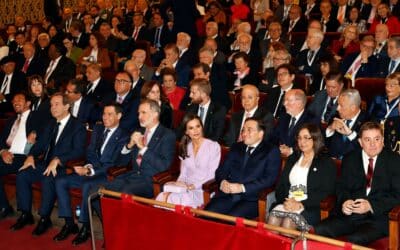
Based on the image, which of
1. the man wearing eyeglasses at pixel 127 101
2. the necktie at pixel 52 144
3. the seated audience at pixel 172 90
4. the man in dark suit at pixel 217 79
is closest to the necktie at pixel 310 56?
the man in dark suit at pixel 217 79

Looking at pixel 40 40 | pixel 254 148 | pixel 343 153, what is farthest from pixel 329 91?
pixel 40 40

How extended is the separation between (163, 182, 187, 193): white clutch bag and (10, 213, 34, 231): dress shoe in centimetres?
158

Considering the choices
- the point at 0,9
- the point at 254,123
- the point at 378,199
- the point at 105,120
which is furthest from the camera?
the point at 0,9

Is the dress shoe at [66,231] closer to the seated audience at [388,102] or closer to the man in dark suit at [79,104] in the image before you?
the man in dark suit at [79,104]

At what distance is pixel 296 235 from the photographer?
3705mm

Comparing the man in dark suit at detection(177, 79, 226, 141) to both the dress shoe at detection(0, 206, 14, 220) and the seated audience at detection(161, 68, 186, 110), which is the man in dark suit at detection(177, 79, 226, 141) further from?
the dress shoe at detection(0, 206, 14, 220)

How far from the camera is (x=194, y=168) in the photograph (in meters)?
5.39

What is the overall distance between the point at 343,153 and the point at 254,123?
31.5 inches

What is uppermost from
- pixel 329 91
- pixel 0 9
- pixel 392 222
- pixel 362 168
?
pixel 0 9

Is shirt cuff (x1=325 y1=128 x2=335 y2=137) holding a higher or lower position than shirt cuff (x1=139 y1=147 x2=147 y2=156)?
higher

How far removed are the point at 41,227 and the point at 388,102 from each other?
10.6ft

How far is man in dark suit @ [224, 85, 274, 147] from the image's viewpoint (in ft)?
18.8

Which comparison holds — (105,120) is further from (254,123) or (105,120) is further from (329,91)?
(329,91)

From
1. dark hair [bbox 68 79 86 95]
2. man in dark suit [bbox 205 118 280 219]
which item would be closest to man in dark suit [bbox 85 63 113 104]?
dark hair [bbox 68 79 86 95]
